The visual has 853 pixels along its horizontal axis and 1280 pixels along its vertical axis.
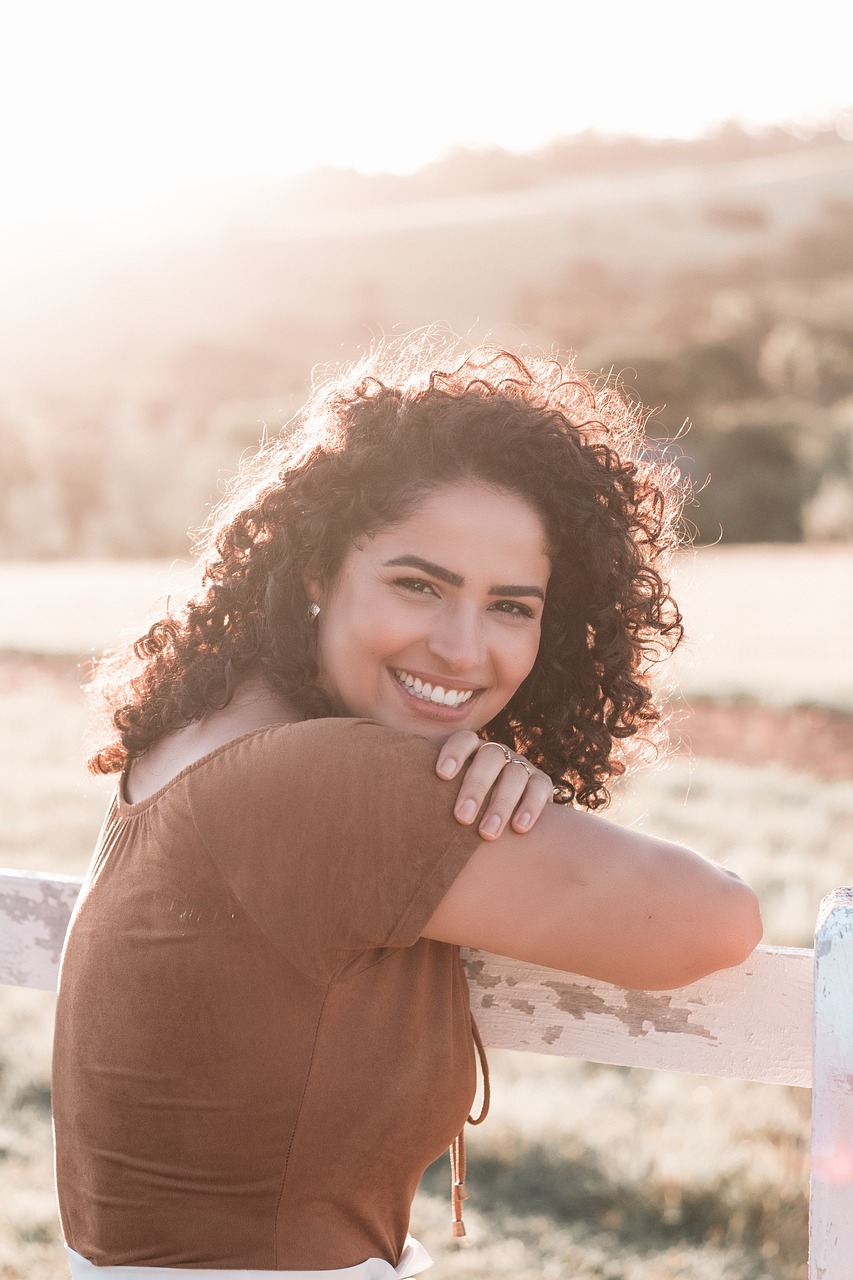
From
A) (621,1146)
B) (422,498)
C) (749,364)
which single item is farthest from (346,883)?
(749,364)

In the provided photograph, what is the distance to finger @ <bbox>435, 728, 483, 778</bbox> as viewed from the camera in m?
1.55

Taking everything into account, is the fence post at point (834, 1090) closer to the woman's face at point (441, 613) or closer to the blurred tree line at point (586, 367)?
the woman's face at point (441, 613)

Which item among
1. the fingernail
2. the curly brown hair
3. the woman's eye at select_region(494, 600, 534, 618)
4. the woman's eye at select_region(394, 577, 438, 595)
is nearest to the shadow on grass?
the curly brown hair

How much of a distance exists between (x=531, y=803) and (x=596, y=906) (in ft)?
0.47

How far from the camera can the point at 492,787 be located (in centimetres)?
159

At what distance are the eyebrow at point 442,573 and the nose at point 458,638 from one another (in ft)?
0.13

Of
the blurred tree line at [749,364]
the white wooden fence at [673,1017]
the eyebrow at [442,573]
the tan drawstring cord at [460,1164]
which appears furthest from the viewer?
the blurred tree line at [749,364]

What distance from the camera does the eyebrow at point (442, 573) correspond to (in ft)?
6.27

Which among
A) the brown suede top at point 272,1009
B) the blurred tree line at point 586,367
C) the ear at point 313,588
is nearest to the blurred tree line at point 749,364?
the blurred tree line at point 586,367

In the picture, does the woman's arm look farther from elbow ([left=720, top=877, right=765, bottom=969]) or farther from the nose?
the nose

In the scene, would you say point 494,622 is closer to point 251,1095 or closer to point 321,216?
point 251,1095

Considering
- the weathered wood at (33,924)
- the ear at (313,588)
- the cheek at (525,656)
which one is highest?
the ear at (313,588)

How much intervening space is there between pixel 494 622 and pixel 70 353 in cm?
5178

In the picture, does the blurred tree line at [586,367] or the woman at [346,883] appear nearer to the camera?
the woman at [346,883]
